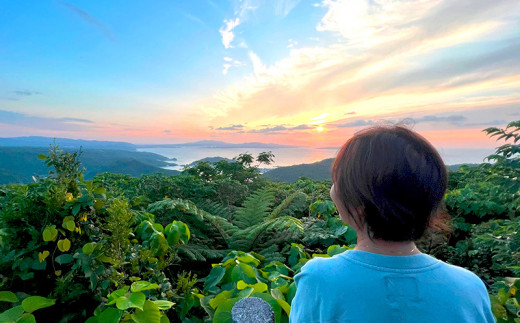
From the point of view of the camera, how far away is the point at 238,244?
12.0 feet

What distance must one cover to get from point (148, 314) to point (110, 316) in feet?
0.55

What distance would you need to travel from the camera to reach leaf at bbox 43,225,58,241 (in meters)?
1.61

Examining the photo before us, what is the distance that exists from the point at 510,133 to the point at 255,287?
85.5 inches

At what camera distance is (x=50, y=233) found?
1.61m

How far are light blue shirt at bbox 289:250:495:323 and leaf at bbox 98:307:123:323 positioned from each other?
0.89 m

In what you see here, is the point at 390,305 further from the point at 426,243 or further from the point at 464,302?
the point at 426,243

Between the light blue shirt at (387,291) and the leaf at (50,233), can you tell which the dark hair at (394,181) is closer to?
the light blue shirt at (387,291)

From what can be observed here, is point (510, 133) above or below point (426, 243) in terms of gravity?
above

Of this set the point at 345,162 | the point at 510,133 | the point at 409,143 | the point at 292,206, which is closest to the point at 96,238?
the point at 345,162

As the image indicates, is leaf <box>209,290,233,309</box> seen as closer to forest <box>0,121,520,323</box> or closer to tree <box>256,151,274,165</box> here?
forest <box>0,121,520,323</box>

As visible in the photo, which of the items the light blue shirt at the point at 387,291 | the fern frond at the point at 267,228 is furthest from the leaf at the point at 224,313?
the fern frond at the point at 267,228

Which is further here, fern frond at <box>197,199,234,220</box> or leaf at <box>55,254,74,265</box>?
fern frond at <box>197,199,234,220</box>

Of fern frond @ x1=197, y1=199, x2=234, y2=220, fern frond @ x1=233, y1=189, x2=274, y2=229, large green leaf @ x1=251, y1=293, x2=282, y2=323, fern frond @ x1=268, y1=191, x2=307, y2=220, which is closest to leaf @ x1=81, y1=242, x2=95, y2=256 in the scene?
large green leaf @ x1=251, y1=293, x2=282, y2=323

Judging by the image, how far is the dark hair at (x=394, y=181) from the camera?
1.00m
